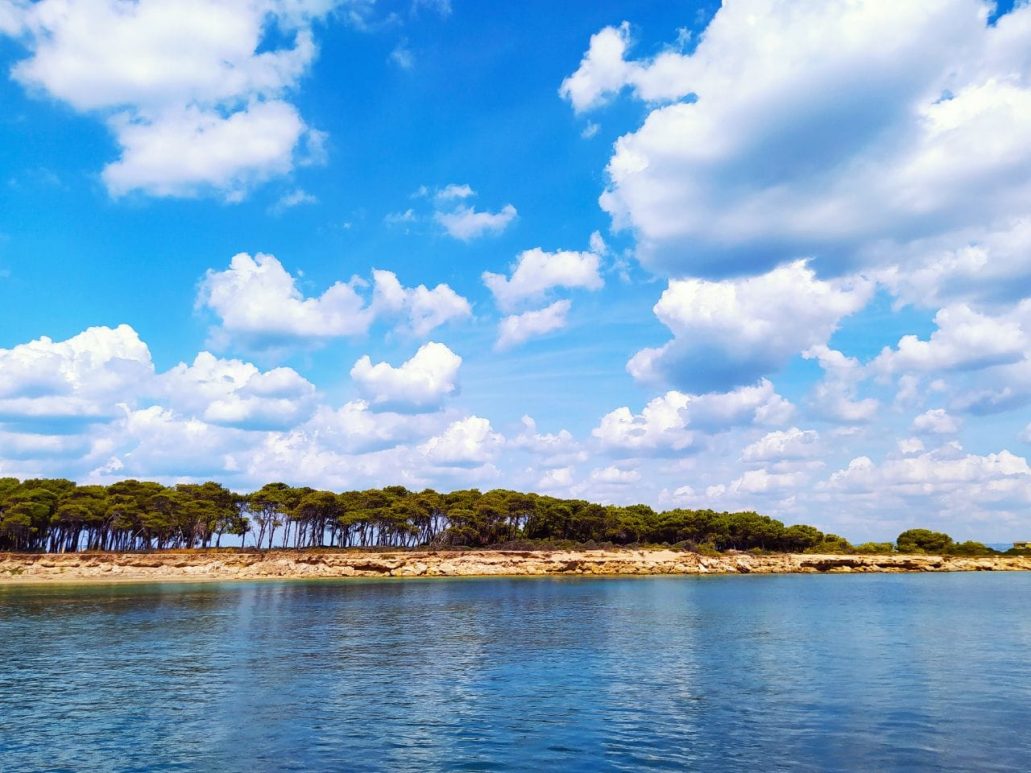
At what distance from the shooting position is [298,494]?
476 ft

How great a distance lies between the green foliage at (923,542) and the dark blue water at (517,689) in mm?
112780

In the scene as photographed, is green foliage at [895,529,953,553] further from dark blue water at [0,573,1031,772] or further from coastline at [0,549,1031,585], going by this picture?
dark blue water at [0,573,1031,772]

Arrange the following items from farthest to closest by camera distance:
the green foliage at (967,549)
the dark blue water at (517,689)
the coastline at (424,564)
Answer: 1. the green foliage at (967,549)
2. the coastline at (424,564)
3. the dark blue water at (517,689)

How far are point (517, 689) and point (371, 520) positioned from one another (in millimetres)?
115364

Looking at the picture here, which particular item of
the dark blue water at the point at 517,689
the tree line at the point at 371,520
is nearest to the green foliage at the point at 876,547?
the tree line at the point at 371,520

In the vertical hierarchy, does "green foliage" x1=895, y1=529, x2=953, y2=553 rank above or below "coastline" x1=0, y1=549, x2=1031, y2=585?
above

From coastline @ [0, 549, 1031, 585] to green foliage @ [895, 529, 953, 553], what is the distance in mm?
14676

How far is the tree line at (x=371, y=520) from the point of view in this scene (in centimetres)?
12825

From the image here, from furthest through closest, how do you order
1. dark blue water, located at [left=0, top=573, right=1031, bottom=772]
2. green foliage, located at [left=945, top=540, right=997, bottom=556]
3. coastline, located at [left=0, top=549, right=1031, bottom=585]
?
green foliage, located at [left=945, top=540, right=997, bottom=556], coastline, located at [left=0, top=549, right=1031, bottom=585], dark blue water, located at [left=0, top=573, right=1031, bottom=772]

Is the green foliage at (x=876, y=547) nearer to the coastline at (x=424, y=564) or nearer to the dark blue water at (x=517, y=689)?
the coastline at (x=424, y=564)

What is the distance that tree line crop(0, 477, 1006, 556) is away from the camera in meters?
128

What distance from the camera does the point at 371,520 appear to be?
466 feet

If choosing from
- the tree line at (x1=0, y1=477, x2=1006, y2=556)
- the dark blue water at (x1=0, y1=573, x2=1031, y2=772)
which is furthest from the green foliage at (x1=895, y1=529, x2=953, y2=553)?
the dark blue water at (x1=0, y1=573, x2=1031, y2=772)

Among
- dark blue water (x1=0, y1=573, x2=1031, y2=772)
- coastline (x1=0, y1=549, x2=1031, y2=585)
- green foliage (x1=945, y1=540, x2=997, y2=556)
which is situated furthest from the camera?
green foliage (x1=945, y1=540, x2=997, y2=556)
